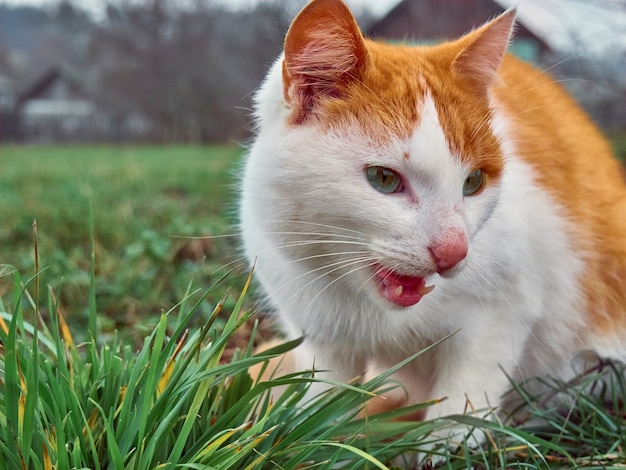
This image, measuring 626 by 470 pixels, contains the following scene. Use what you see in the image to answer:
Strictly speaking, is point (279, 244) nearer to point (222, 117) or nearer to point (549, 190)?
point (549, 190)

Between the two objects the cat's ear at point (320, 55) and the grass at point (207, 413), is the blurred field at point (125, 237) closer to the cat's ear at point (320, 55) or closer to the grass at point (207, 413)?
the grass at point (207, 413)

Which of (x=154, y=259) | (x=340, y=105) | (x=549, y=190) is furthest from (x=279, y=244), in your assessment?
(x=154, y=259)

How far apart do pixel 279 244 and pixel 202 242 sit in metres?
1.56

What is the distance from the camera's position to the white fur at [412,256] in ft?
3.57

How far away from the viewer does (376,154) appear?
3.63ft

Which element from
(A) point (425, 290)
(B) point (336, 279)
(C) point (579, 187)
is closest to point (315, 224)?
(B) point (336, 279)

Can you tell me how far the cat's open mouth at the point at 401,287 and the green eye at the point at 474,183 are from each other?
187 millimetres

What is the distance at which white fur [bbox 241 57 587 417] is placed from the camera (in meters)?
1.09

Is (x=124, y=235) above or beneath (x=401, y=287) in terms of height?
beneath

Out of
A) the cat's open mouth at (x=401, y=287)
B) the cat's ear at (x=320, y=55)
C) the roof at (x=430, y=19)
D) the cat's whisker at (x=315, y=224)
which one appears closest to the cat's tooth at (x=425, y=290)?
the cat's open mouth at (x=401, y=287)

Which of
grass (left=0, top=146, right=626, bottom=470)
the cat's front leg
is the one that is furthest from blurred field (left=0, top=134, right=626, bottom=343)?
the cat's front leg

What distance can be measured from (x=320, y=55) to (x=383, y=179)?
25 centimetres

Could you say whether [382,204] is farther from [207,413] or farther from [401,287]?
[207,413]

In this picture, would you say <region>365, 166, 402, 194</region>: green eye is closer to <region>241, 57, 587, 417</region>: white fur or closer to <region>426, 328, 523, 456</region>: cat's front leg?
<region>241, 57, 587, 417</region>: white fur
